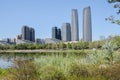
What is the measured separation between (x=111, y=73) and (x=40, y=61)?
11.4ft

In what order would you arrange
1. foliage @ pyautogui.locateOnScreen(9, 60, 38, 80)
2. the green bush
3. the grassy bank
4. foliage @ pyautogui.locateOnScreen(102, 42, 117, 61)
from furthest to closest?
1. foliage @ pyautogui.locateOnScreen(102, 42, 117, 61)
2. foliage @ pyautogui.locateOnScreen(9, 60, 38, 80)
3. the grassy bank
4. the green bush

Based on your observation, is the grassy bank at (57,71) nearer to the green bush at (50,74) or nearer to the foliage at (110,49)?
the green bush at (50,74)

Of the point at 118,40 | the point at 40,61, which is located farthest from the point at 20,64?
the point at 118,40

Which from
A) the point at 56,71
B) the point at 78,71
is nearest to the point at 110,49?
the point at 78,71

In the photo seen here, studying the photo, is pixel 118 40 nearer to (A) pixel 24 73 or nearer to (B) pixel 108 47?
(B) pixel 108 47

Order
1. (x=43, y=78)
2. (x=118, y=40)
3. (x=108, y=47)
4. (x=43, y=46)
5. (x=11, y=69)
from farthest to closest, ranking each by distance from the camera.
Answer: (x=43, y=46), (x=118, y=40), (x=108, y=47), (x=11, y=69), (x=43, y=78)

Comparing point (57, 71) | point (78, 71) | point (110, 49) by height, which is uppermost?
point (110, 49)

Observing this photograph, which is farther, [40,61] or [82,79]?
[40,61]

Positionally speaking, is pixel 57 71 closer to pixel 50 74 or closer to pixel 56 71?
pixel 56 71

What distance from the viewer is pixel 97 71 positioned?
14766 mm

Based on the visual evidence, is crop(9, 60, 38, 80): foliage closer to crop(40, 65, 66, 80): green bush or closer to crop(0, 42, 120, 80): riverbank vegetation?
crop(0, 42, 120, 80): riverbank vegetation

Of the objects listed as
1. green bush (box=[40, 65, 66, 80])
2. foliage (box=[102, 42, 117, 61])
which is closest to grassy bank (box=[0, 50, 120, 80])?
green bush (box=[40, 65, 66, 80])

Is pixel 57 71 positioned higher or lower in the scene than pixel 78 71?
higher

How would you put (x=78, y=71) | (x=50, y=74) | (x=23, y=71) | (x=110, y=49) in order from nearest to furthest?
1. (x=50, y=74)
2. (x=23, y=71)
3. (x=78, y=71)
4. (x=110, y=49)
